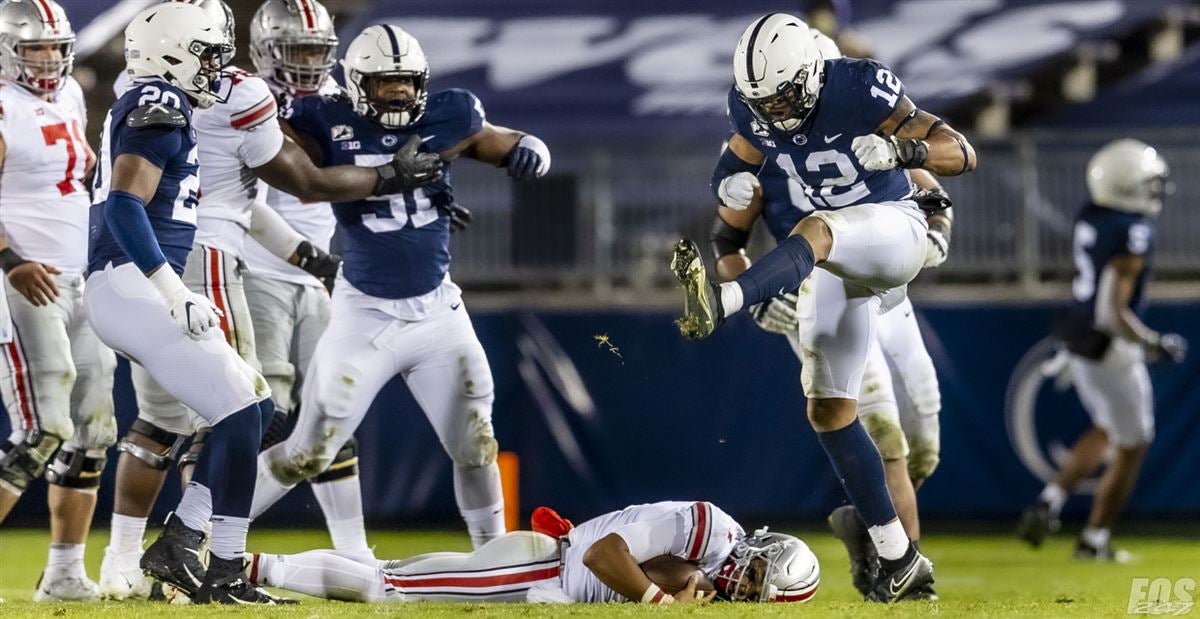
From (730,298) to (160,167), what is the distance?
5.80 ft

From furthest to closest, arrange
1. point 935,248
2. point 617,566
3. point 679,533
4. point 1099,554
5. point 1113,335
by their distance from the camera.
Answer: point 1113,335 < point 1099,554 < point 935,248 < point 679,533 < point 617,566

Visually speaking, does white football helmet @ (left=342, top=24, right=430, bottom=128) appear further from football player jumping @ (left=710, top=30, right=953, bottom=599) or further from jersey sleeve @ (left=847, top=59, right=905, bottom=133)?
jersey sleeve @ (left=847, top=59, right=905, bottom=133)

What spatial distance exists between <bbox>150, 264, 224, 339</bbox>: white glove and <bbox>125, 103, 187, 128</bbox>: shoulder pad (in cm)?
44

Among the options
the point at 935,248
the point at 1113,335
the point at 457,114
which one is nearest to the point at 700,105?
the point at 1113,335

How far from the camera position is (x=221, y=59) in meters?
5.65

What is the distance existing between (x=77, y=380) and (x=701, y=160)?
475cm

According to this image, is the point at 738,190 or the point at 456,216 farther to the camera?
the point at 456,216

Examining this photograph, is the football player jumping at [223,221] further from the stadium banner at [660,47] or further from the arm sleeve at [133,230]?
the stadium banner at [660,47]

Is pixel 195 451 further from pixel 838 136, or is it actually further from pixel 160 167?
pixel 838 136

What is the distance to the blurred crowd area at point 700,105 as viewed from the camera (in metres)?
10.3

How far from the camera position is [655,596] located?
207 inches

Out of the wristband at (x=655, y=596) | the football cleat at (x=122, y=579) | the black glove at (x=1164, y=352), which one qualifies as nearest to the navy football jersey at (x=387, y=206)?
the football cleat at (x=122, y=579)

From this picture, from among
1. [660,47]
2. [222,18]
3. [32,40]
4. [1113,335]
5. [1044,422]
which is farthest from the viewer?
[660,47]

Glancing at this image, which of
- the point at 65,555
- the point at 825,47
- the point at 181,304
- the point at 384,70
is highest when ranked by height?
the point at 825,47
